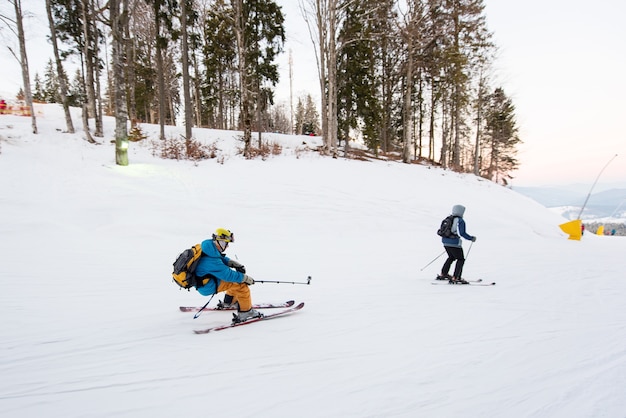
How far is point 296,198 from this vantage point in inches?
479

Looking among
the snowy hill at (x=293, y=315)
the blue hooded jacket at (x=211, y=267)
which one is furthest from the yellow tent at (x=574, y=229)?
the blue hooded jacket at (x=211, y=267)

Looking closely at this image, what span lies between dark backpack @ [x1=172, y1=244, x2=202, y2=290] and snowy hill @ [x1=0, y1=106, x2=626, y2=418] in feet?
2.63

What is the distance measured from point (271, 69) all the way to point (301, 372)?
22.5m

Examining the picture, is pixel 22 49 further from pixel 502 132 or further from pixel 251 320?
pixel 502 132

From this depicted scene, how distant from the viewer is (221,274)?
4059mm

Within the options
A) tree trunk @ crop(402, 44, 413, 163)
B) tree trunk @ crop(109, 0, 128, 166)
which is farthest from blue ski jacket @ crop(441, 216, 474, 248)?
tree trunk @ crop(402, 44, 413, 163)

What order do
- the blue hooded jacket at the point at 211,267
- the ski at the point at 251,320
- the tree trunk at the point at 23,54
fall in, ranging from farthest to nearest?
the tree trunk at the point at 23,54 → the ski at the point at 251,320 → the blue hooded jacket at the point at 211,267

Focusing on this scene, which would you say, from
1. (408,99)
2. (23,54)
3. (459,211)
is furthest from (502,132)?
(23,54)

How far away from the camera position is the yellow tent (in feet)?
45.9

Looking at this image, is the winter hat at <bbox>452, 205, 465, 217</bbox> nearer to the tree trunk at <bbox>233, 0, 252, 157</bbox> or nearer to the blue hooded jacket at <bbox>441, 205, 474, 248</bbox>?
the blue hooded jacket at <bbox>441, 205, 474, 248</bbox>

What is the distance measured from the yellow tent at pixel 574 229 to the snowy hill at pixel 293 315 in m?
1.72

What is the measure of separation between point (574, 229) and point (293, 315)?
16340 mm

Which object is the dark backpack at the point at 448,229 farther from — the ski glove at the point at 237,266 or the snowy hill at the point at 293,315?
the ski glove at the point at 237,266

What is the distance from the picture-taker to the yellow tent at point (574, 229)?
13984mm
